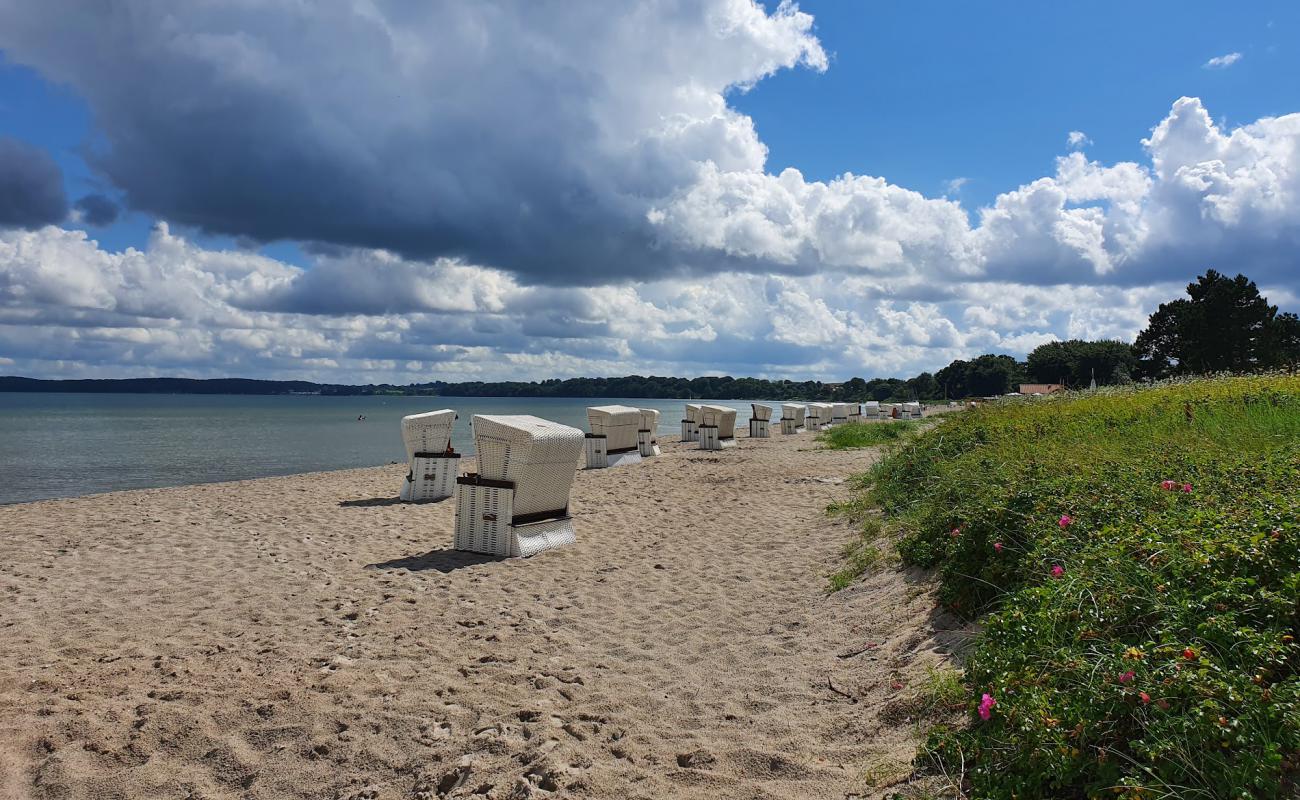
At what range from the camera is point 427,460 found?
13.1 metres

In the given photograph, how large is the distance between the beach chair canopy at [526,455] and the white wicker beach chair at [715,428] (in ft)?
50.6

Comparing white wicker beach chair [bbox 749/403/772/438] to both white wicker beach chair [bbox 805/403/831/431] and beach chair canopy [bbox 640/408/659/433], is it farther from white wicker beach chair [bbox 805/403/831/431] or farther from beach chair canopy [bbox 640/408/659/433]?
beach chair canopy [bbox 640/408/659/433]

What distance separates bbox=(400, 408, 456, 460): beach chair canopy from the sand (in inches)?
154

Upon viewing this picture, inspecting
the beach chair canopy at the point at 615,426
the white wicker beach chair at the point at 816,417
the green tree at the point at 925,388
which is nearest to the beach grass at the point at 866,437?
the beach chair canopy at the point at 615,426

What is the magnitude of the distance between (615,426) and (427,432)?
656 cm

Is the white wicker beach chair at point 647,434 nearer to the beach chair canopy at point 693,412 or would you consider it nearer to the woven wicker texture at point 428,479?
the beach chair canopy at point 693,412

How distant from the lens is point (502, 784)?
10.9ft

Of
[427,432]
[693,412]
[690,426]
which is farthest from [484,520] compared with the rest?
[690,426]

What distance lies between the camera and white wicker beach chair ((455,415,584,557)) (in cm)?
831

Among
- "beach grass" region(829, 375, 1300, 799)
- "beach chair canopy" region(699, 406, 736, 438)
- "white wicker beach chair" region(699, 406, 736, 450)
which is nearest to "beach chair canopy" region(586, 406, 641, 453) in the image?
"white wicker beach chair" region(699, 406, 736, 450)

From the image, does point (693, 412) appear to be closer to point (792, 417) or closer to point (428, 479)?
point (792, 417)

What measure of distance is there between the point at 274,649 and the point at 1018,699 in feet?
15.6

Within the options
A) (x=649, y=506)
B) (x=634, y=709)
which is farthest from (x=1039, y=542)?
(x=649, y=506)

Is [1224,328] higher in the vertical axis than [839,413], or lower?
higher
